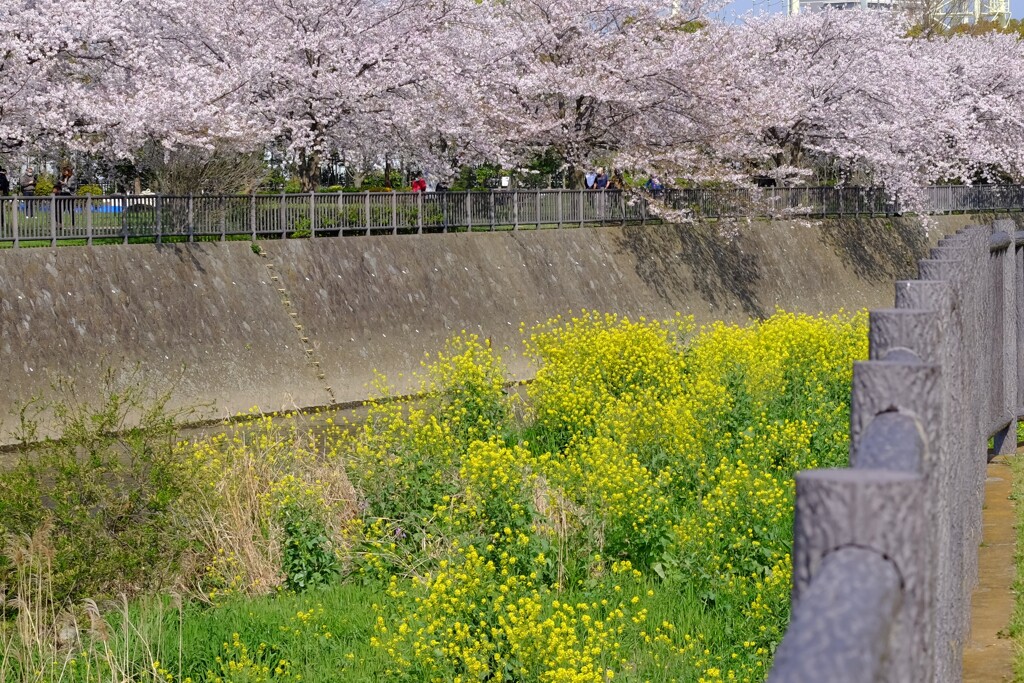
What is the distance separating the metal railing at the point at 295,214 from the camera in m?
19.3

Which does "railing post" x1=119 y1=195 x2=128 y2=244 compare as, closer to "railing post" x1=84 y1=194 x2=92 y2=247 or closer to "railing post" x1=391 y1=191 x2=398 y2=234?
"railing post" x1=84 y1=194 x2=92 y2=247

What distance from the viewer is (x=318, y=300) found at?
21656 mm

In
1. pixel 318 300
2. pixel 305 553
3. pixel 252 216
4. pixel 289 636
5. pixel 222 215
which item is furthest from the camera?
pixel 252 216

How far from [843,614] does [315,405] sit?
19.4m

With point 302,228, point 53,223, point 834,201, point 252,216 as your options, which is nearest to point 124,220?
point 53,223

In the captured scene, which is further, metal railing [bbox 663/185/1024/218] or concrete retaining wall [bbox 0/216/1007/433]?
metal railing [bbox 663/185/1024/218]

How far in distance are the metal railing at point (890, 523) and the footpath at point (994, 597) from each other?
4.78ft

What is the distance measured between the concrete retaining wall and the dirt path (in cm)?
845

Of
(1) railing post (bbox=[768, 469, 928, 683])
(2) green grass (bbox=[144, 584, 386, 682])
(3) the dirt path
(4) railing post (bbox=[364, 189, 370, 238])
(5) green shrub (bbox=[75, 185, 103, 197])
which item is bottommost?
(2) green grass (bbox=[144, 584, 386, 682])

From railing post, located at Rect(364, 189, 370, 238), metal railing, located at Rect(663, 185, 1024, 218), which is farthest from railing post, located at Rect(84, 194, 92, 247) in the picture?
metal railing, located at Rect(663, 185, 1024, 218)

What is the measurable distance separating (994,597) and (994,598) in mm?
17

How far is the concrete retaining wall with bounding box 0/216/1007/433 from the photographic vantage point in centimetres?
1823

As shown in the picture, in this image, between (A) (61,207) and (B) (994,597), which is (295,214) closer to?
(A) (61,207)

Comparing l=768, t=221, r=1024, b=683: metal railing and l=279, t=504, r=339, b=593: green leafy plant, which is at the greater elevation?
l=768, t=221, r=1024, b=683: metal railing
